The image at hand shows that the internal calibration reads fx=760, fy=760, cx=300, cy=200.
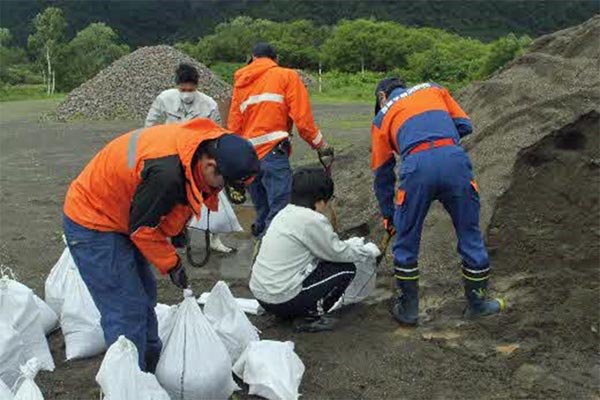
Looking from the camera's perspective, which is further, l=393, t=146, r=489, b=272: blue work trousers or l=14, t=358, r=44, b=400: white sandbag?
l=393, t=146, r=489, b=272: blue work trousers

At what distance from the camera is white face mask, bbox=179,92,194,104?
6.09m

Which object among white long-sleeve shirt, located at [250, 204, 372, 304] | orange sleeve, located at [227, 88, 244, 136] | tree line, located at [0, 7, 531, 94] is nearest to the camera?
white long-sleeve shirt, located at [250, 204, 372, 304]

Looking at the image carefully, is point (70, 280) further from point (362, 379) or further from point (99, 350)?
point (362, 379)

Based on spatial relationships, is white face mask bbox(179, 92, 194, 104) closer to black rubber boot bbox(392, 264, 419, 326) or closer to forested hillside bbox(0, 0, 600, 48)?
black rubber boot bbox(392, 264, 419, 326)

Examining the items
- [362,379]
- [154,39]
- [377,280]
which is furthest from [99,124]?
[154,39]

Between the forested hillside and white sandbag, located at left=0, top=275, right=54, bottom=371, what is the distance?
184 feet

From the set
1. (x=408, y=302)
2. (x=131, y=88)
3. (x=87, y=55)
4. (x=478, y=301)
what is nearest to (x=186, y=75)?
(x=408, y=302)

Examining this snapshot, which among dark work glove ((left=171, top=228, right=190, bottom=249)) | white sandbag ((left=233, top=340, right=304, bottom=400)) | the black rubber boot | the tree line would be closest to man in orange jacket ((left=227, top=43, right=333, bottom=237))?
the black rubber boot

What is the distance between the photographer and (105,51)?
47.4m

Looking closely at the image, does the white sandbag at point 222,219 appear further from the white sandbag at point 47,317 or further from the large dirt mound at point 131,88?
the large dirt mound at point 131,88

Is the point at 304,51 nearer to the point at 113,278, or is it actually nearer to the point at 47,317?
the point at 47,317

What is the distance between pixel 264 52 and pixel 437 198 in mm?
2038

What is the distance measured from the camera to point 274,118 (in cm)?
548

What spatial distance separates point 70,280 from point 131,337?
52.5 inches
